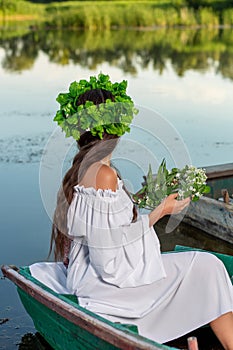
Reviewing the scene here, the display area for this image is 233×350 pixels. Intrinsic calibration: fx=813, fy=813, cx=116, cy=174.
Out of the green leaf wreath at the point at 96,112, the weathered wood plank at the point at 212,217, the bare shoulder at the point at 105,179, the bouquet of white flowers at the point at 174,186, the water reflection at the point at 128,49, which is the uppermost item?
the water reflection at the point at 128,49

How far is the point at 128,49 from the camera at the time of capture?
19.1 m

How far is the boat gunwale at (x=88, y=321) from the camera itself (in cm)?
274

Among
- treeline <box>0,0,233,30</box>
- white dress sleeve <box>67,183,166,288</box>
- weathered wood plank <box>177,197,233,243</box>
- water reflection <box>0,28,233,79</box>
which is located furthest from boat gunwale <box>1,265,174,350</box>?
treeline <box>0,0,233,30</box>

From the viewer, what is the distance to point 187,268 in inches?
126

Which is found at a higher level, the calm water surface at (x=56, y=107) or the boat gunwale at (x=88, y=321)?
the calm water surface at (x=56, y=107)

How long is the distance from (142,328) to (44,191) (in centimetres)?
77

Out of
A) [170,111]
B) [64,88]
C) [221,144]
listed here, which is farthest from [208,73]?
[221,144]

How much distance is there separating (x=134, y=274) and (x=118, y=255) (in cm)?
10

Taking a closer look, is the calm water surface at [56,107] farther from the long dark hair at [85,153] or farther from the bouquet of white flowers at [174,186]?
the long dark hair at [85,153]

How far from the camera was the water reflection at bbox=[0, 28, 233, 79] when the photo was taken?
1627cm

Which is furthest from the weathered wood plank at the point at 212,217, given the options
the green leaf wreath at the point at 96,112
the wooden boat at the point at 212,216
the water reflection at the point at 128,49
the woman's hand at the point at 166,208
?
the water reflection at the point at 128,49

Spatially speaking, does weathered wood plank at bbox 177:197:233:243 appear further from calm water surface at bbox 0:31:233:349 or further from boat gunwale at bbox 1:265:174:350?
boat gunwale at bbox 1:265:174:350

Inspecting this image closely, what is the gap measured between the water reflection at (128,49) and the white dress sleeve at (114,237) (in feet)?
37.8

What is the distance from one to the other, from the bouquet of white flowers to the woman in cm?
18
